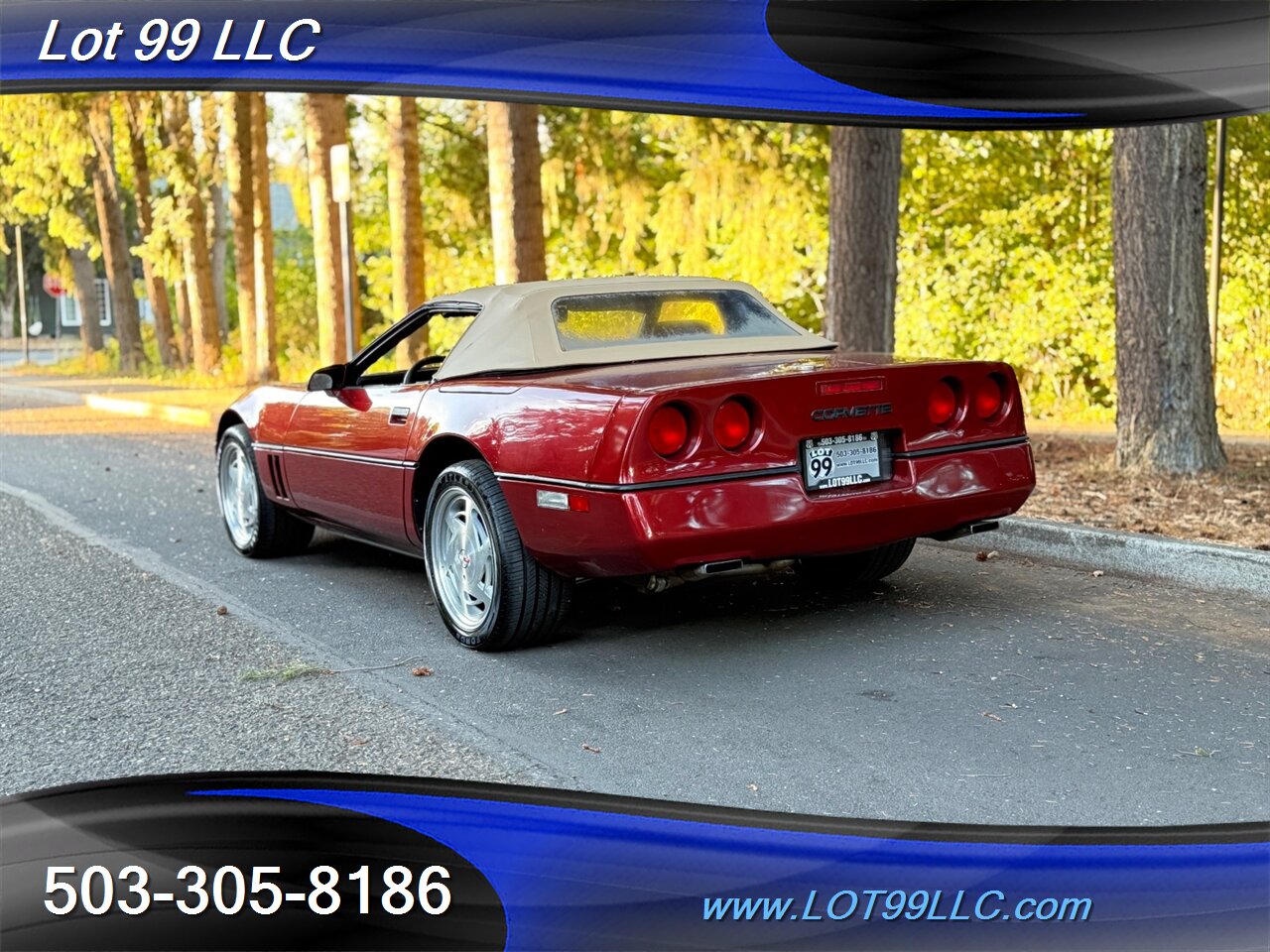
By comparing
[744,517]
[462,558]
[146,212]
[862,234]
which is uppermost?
[146,212]

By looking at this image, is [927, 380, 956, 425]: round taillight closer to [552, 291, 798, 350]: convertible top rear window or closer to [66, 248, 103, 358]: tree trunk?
[552, 291, 798, 350]: convertible top rear window

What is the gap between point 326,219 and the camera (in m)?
20.6

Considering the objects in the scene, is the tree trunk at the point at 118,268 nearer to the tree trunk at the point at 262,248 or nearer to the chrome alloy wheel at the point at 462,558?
the tree trunk at the point at 262,248

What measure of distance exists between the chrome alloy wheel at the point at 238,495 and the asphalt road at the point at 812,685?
11.3 inches

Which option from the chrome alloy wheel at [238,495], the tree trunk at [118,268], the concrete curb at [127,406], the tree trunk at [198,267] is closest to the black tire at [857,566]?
the chrome alloy wheel at [238,495]

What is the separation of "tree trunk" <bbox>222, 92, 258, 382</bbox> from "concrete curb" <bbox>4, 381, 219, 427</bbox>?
2385 millimetres

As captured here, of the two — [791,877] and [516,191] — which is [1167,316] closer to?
[791,877]

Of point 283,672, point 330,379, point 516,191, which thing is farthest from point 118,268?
point 283,672

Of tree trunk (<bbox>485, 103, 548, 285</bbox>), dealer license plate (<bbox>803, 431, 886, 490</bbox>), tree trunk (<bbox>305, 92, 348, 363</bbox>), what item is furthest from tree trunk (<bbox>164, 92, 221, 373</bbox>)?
dealer license plate (<bbox>803, 431, 886, 490</bbox>)

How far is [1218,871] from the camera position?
11.5 feet

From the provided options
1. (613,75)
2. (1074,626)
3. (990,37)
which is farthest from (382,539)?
(990,37)

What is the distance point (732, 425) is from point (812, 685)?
3.13 ft

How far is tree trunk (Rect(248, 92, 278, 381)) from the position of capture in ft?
74.6

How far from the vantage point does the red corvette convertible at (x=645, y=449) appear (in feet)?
16.8
